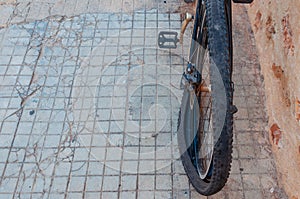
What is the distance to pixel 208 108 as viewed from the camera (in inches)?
105

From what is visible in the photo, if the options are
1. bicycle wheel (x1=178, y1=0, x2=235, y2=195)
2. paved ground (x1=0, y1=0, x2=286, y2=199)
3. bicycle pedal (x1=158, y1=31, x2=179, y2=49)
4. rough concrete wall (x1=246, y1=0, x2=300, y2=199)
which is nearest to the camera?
bicycle wheel (x1=178, y1=0, x2=235, y2=195)

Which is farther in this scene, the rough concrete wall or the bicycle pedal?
the bicycle pedal

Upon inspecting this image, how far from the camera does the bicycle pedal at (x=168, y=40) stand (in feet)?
10.5

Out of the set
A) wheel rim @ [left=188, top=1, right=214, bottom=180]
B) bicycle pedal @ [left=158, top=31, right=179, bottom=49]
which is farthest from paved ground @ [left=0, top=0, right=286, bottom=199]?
wheel rim @ [left=188, top=1, right=214, bottom=180]

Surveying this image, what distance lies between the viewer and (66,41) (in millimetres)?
3395

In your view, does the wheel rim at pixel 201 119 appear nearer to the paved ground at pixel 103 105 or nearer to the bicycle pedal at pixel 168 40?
the paved ground at pixel 103 105

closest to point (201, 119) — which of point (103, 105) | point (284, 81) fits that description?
point (284, 81)

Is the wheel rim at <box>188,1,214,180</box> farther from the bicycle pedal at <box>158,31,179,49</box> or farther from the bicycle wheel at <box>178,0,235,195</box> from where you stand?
the bicycle pedal at <box>158,31,179,49</box>

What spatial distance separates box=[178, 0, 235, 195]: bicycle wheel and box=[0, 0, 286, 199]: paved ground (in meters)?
0.17

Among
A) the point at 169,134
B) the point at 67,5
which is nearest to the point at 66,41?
the point at 67,5

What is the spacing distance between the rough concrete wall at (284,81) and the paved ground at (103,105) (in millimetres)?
114

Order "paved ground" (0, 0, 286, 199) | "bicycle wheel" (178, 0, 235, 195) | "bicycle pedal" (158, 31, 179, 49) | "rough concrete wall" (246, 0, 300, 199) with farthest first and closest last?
"bicycle pedal" (158, 31, 179, 49)
"paved ground" (0, 0, 286, 199)
"rough concrete wall" (246, 0, 300, 199)
"bicycle wheel" (178, 0, 235, 195)

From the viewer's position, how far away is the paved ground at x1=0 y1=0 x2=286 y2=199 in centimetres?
256

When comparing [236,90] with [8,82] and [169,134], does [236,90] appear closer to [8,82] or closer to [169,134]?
[169,134]
